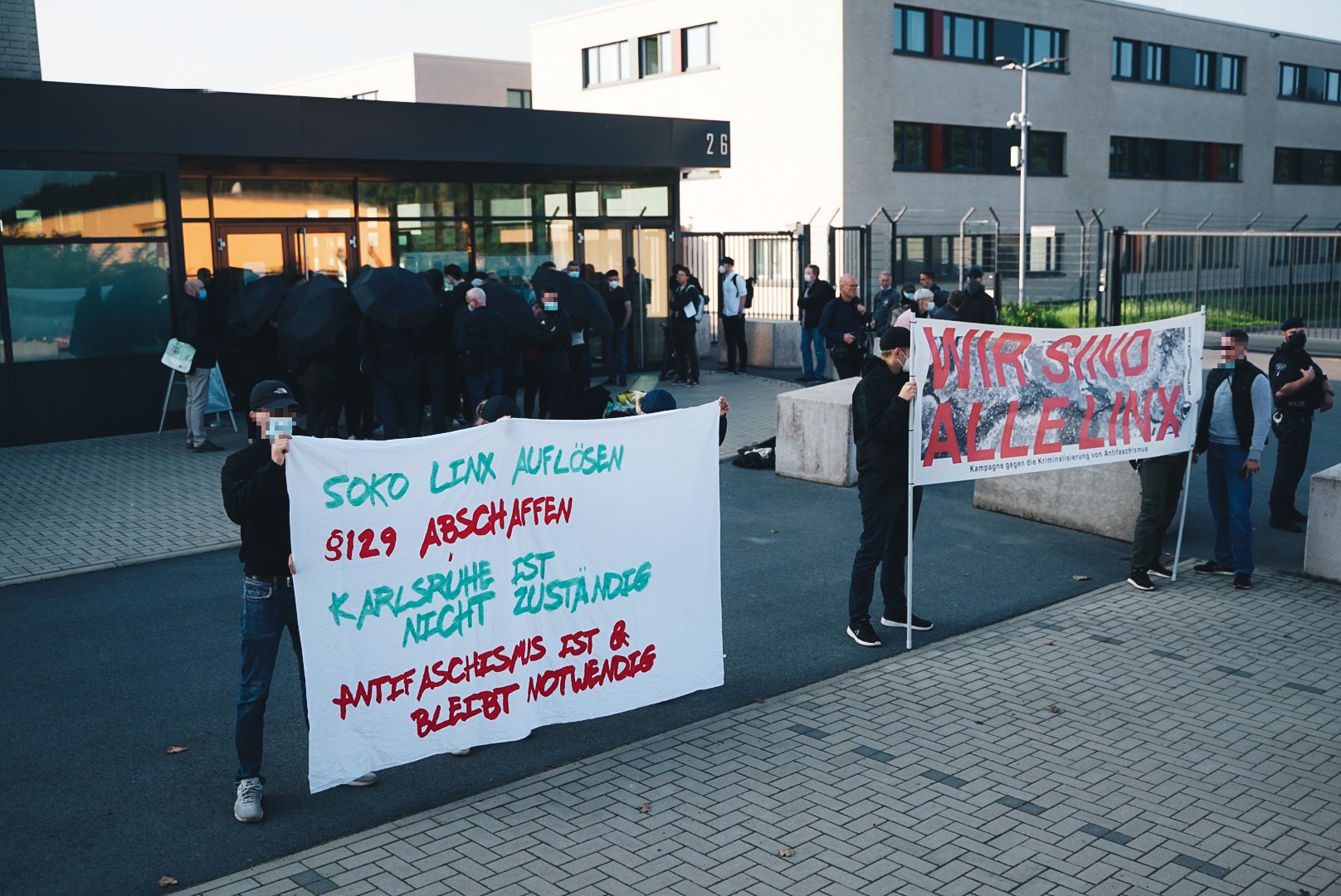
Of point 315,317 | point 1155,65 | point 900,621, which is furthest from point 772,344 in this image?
point 1155,65

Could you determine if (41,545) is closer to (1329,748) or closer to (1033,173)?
(1329,748)

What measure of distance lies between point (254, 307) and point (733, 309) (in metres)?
8.98

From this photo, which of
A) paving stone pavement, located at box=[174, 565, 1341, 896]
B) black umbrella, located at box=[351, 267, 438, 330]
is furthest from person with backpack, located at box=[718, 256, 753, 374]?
paving stone pavement, located at box=[174, 565, 1341, 896]

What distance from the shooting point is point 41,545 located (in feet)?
34.6

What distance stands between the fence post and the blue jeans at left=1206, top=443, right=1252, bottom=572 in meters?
11.3

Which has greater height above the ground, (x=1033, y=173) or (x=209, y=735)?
(x=1033, y=173)

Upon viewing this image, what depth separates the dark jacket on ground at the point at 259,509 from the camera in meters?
5.49

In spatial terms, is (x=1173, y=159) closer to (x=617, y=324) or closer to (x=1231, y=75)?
(x=1231, y=75)

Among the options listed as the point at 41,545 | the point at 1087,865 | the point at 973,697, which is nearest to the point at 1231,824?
the point at 1087,865

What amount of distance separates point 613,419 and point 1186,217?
152 ft

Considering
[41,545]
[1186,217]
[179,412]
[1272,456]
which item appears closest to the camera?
[41,545]

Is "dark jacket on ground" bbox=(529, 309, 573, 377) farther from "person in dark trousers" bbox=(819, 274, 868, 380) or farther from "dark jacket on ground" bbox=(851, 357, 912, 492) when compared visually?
"dark jacket on ground" bbox=(851, 357, 912, 492)

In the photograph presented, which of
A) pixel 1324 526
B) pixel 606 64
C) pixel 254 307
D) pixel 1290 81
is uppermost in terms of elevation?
pixel 1290 81

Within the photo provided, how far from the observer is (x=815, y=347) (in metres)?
20.4
